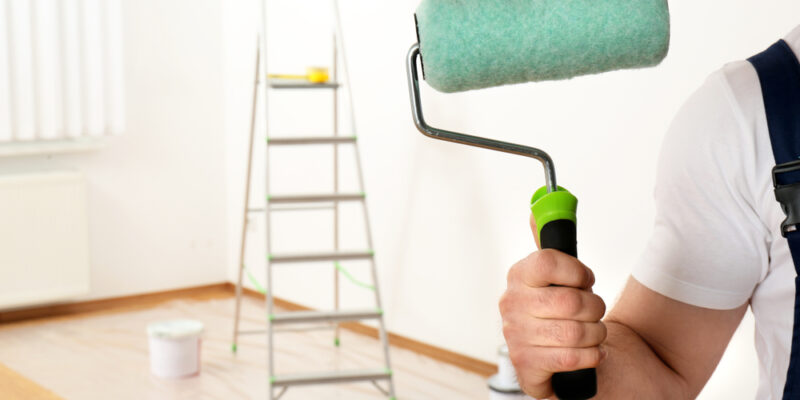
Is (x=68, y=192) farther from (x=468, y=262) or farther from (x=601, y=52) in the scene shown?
(x=601, y=52)

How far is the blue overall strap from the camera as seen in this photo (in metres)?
1.01

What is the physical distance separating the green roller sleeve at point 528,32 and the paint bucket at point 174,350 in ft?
9.71

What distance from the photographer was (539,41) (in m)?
0.81

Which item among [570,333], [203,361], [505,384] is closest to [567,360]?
[570,333]

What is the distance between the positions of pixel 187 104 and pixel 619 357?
4.05 meters

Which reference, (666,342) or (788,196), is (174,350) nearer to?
(666,342)

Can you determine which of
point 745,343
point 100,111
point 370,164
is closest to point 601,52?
point 745,343

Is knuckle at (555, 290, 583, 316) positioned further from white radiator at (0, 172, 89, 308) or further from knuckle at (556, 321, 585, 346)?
white radiator at (0, 172, 89, 308)

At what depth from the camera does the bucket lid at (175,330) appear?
11.8 feet

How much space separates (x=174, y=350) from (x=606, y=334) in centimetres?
288

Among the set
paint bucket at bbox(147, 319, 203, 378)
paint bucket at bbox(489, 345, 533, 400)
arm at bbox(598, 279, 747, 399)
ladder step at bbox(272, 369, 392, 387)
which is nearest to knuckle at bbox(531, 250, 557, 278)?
arm at bbox(598, 279, 747, 399)

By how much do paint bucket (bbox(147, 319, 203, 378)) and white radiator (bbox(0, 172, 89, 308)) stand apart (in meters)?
1.04

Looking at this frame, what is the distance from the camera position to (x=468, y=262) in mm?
3609

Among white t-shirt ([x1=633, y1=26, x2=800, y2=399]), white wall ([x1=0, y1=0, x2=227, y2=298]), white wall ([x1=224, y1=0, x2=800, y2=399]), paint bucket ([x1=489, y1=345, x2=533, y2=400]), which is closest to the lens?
white t-shirt ([x1=633, y1=26, x2=800, y2=399])
